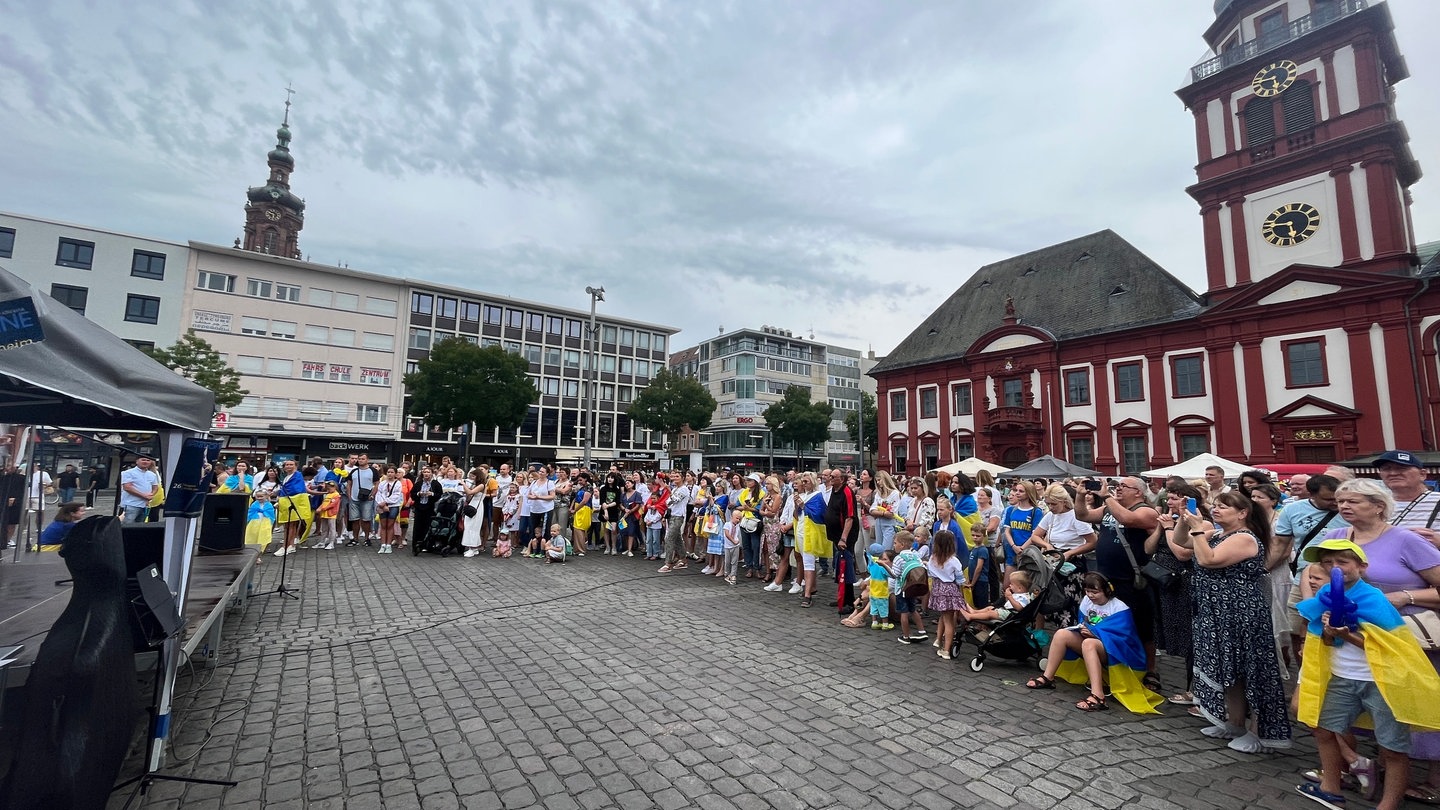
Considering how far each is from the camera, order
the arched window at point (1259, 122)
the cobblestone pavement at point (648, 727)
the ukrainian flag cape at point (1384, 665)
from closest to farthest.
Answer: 1. the ukrainian flag cape at point (1384, 665)
2. the cobblestone pavement at point (648, 727)
3. the arched window at point (1259, 122)

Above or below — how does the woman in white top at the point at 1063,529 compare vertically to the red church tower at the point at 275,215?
below

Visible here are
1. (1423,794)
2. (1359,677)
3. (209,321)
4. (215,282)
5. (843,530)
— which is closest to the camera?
(1359,677)

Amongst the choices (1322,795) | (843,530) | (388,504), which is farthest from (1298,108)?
(388,504)

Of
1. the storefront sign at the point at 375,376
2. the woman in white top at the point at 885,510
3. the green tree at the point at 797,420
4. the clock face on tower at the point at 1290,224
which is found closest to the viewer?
the woman in white top at the point at 885,510

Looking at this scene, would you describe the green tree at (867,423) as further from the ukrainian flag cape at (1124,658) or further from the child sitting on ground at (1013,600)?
the ukrainian flag cape at (1124,658)

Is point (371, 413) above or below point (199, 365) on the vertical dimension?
below

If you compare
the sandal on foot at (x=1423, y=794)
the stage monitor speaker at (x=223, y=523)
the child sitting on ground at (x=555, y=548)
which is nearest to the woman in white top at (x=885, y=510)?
the sandal on foot at (x=1423, y=794)

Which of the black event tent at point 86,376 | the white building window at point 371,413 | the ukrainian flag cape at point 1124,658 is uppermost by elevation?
the white building window at point 371,413

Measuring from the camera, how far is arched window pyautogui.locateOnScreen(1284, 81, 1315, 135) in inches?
1054

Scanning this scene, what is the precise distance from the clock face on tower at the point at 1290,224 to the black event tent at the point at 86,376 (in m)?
37.5

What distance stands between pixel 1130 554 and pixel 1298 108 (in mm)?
33813

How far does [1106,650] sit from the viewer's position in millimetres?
5445

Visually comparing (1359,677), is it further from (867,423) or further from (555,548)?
(867,423)

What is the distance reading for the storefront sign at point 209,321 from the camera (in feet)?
143
